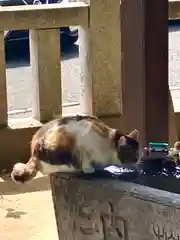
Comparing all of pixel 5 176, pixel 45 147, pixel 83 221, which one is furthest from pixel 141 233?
pixel 5 176

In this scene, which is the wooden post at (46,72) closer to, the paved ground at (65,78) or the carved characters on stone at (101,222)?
the carved characters on stone at (101,222)

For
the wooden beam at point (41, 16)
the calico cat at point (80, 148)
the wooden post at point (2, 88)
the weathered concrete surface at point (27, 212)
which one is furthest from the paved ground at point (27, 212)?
the calico cat at point (80, 148)

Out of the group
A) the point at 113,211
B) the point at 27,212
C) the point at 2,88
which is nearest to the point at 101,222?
the point at 113,211

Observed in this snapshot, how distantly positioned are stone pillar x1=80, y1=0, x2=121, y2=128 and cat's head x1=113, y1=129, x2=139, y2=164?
206cm

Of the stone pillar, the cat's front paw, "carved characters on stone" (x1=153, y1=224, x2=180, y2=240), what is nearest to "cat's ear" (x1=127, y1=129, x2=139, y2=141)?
the cat's front paw

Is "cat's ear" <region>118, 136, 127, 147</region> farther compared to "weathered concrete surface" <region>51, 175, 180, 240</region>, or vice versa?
"cat's ear" <region>118, 136, 127, 147</region>

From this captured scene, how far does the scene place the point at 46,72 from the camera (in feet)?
Result: 17.8

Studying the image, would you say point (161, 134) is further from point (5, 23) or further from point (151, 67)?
point (5, 23)

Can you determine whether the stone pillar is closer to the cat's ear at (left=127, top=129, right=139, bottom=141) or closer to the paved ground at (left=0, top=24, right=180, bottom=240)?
the paved ground at (left=0, top=24, right=180, bottom=240)

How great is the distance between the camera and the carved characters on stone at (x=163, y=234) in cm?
292

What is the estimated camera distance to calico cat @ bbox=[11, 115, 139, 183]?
131 inches

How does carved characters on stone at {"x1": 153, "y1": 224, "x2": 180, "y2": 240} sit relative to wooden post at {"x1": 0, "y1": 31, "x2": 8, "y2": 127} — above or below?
below

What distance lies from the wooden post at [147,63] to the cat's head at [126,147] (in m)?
0.33

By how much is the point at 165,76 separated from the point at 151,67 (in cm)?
8
